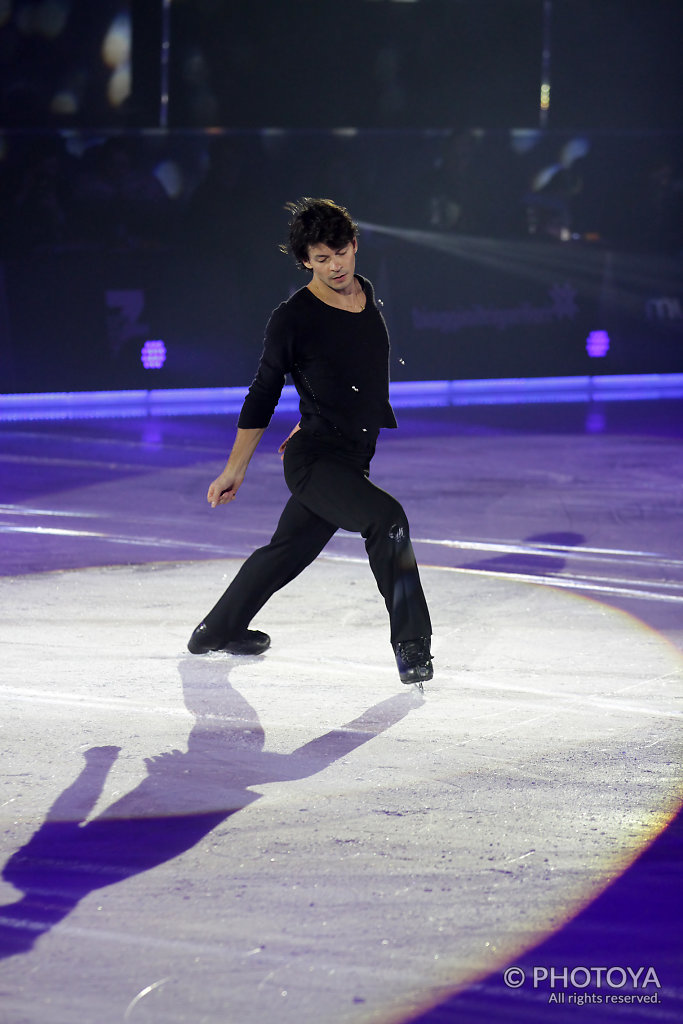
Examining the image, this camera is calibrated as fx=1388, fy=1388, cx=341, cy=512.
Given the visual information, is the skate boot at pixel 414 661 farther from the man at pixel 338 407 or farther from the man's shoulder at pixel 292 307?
the man's shoulder at pixel 292 307

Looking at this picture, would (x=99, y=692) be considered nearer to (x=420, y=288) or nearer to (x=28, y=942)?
(x=28, y=942)

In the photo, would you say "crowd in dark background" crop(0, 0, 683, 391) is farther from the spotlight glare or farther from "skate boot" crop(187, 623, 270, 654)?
"skate boot" crop(187, 623, 270, 654)

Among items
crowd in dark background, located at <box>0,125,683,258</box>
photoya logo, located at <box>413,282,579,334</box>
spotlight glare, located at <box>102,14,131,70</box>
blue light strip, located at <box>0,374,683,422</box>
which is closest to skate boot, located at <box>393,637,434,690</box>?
blue light strip, located at <box>0,374,683,422</box>

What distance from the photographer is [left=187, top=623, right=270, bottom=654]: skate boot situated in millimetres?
4871

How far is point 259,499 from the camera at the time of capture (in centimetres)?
836

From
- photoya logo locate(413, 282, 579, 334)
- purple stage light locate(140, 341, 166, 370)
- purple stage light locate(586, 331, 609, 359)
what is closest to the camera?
purple stage light locate(140, 341, 166, 370)

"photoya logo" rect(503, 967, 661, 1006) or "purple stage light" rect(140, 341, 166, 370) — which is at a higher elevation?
"photoya logo" rect(503, 967, 661, 1006)

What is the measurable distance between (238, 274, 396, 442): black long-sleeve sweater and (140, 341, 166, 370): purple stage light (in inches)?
413

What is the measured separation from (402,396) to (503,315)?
1.98 metres

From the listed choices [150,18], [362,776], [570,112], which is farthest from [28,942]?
[570,112]

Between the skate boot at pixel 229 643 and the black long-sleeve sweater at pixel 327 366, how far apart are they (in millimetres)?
791

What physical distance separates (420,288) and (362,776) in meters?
12.4

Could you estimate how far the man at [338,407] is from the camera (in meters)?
4.33

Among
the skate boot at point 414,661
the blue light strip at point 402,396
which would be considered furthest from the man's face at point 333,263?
the blue light strip at point 402,396
